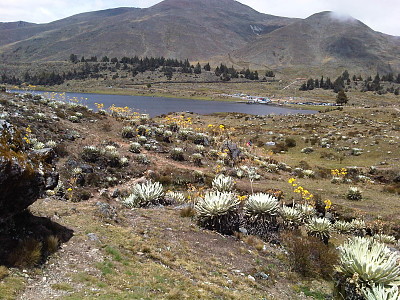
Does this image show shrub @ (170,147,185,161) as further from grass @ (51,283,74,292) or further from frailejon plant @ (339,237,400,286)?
grass @ (51,283,74,292)

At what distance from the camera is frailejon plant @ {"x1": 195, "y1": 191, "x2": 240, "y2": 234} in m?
8.98

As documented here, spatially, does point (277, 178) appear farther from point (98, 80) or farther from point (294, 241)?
point (98, 80)

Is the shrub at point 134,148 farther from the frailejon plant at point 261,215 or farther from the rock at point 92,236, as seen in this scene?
the rock at point 92,236

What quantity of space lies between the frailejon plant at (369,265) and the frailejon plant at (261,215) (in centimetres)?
290

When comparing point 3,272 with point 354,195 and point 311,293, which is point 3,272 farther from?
point 354,195

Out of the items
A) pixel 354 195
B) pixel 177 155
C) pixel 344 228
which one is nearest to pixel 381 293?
pixel 344 228

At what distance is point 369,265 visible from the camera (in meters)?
6.08

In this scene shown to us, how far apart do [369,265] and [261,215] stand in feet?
12.3

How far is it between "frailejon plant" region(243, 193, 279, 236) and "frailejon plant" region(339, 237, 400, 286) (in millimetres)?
2903

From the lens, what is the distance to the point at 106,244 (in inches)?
260

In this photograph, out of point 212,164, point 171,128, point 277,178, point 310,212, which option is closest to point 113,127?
point 171,128

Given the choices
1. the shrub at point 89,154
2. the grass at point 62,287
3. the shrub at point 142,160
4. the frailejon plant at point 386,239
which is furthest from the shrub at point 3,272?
the shrub at point 142,160

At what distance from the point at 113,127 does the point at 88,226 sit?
16.8 meters

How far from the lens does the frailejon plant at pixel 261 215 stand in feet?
30.9
